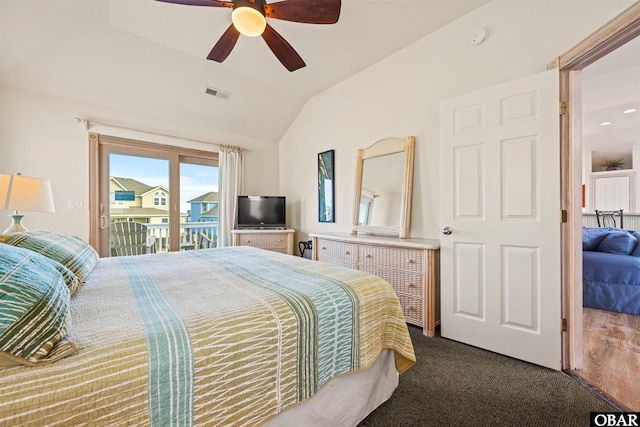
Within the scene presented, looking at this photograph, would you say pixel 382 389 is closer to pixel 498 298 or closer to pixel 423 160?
pixel 498 298

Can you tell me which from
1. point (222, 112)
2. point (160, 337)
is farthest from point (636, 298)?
point (222, 112)

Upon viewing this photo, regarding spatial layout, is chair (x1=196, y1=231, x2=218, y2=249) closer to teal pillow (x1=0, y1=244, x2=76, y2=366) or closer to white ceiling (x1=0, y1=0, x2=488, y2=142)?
white ceiling (x1=0, y1=0, x2=488, y2=142)

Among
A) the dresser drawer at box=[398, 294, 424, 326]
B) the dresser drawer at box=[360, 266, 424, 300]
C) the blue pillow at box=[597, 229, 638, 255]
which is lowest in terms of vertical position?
the dresser drawer at box=[398, 294, 424, 326]

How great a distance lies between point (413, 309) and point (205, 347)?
2041 millimetres

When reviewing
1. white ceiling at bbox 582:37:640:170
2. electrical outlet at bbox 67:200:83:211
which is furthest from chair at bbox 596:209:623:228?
electrical outlet at bbox 67:200:83:211

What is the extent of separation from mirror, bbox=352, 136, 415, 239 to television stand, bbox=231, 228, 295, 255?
1.28 meters

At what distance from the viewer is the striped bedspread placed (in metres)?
0.61

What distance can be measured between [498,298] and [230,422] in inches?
78.0

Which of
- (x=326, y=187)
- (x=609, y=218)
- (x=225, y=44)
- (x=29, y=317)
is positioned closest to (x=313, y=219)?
(x=326, y=187)

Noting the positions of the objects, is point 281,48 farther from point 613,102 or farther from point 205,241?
point 613,102

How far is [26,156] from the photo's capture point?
110 inches

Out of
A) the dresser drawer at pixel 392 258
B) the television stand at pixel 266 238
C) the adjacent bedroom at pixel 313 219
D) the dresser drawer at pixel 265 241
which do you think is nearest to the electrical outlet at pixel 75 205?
the adjacent bedroom at pixel 313 219

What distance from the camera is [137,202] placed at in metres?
3.64

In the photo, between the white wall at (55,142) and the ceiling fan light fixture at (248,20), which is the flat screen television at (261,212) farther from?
the ceiling fan light fixture at (248,20)
